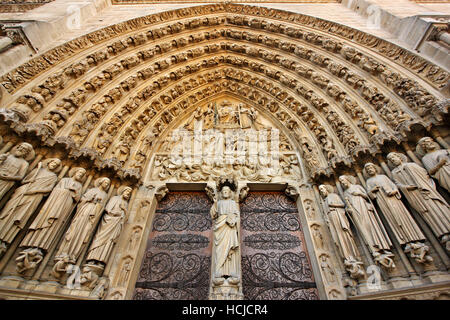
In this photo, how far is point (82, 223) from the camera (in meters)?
3.26

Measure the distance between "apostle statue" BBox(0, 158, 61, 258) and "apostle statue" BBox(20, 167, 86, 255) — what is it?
110 millimetres

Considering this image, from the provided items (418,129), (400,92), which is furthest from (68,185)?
(400,92)

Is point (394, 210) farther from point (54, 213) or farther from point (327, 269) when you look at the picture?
point (54, 213)

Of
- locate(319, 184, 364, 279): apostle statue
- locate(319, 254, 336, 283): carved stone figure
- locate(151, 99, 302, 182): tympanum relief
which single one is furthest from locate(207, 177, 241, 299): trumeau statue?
locate(319, 184, 364, 279): apostle statue

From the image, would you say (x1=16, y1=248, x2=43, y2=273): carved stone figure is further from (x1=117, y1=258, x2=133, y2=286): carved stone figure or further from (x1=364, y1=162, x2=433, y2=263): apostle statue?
(x1=364, y1=162, x2=433, y2=263): apostle statue

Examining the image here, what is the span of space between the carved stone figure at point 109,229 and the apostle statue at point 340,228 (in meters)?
3.34

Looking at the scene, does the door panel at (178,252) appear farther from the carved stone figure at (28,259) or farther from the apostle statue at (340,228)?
the apostle statue at (340,228)

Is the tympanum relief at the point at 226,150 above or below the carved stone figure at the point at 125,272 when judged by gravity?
above

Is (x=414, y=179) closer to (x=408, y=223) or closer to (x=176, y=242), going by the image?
(x=408, y=223)

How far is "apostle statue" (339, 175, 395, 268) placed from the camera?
3.02 metres

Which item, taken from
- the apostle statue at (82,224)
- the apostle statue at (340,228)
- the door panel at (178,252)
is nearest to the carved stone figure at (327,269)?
the apostle statue at (340,228)

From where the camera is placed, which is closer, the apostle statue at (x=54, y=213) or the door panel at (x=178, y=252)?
the apostle statue at (x=54, y=213)

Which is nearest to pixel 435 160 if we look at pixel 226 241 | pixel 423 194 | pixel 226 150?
pixel 423 194

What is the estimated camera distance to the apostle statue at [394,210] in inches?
114
